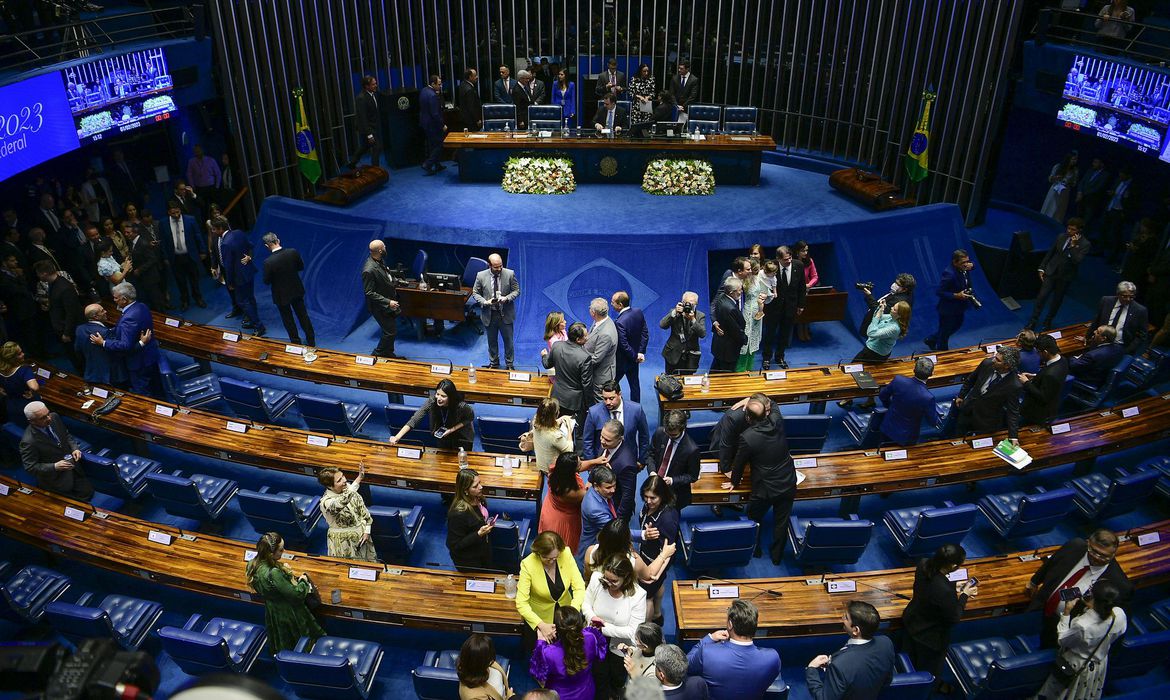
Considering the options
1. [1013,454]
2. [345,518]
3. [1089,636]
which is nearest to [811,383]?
[1013,454]

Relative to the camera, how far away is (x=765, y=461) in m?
6.70

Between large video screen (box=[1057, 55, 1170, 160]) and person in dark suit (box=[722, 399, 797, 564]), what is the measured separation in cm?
814

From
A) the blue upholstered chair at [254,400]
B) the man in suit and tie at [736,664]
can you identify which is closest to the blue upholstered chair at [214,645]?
the blue upholstered chair at [254,400]

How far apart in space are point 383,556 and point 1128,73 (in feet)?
38.6

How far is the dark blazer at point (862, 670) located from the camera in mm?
4719

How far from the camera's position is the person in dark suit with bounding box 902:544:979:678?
17.5 ft

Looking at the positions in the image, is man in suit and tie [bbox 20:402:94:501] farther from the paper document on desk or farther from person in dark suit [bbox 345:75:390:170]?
the paper document on desk

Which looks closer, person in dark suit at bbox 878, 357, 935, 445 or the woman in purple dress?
the woman in purple dress

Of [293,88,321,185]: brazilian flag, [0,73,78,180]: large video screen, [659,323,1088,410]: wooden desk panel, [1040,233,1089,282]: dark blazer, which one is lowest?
[659,323,1088,410]: wooden desk panel

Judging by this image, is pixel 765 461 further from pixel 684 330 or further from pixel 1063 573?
pixel 684 330

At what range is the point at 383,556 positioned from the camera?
7.18 metres

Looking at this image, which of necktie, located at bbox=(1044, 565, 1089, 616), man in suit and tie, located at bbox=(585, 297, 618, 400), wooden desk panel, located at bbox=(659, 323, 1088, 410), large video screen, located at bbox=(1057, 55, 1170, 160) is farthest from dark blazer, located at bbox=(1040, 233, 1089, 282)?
man in suit and tie, located at bbox=(585, 297, 618, 400)

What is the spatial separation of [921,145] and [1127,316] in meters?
5.78

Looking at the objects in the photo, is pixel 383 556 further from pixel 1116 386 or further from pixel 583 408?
pixel 1116 386
